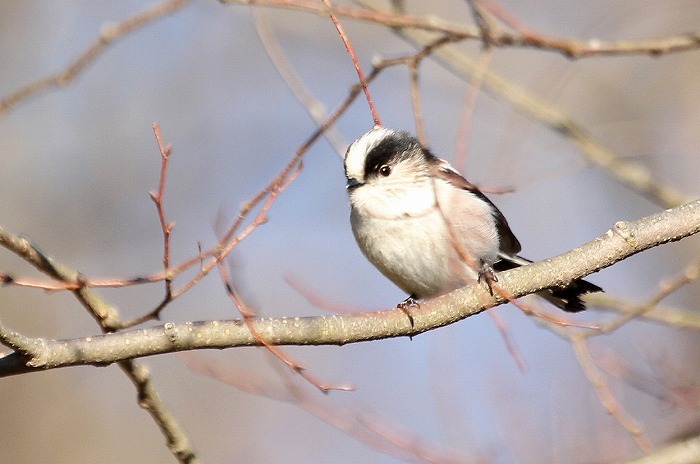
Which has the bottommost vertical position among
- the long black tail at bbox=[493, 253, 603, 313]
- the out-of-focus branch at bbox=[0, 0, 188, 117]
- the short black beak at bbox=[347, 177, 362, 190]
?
the long black tail at bbox=[493, 253, 603, 313]

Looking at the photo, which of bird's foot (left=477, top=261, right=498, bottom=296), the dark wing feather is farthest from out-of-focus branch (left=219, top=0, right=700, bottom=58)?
bird's foot (left=477, top=261, right=498, bottom=296)

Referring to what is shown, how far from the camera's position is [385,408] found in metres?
8.15

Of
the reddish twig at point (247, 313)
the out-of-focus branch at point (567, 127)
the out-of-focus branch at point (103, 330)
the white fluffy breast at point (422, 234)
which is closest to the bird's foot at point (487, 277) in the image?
the white fluffy breast at point (422, 234)

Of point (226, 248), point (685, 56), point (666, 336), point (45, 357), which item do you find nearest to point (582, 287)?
point (226, 248)

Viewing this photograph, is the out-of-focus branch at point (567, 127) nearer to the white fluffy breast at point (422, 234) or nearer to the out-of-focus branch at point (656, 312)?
the out-of-focus branch at point (656, 312)

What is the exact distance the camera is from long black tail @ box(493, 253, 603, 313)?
400 cm

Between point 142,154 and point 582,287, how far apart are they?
5.69m

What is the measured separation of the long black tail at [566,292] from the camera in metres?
4.00

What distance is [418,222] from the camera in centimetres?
403

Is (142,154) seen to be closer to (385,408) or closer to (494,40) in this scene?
(385,408)

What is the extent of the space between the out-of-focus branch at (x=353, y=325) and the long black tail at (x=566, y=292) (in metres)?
0.81

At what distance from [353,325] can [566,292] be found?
1.64 meters

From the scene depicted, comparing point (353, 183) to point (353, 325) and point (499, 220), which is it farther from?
point (353, 325)

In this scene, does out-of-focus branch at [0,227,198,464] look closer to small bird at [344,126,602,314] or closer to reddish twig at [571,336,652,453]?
small bird at [344,126,602,314]
